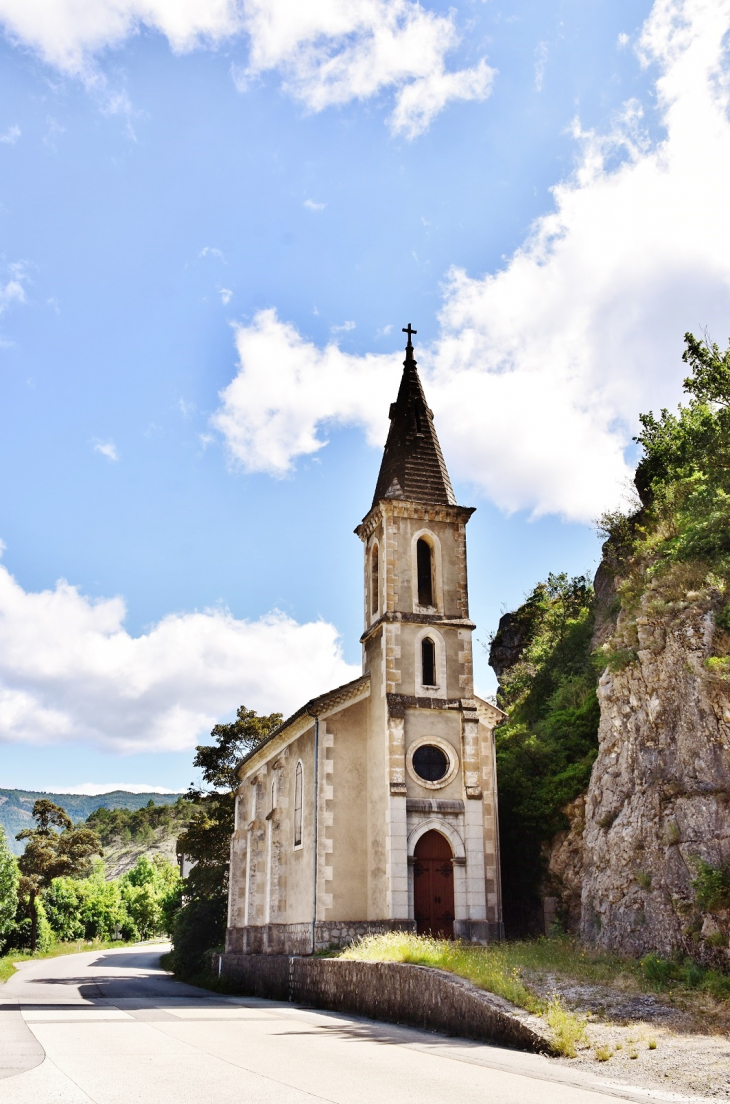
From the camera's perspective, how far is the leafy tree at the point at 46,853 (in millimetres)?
61438

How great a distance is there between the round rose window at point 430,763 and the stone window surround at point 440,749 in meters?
0.07

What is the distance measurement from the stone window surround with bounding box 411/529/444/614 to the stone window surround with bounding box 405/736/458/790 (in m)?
3.90

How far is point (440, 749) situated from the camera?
1001 inches

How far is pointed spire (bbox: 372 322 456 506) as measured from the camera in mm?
28219

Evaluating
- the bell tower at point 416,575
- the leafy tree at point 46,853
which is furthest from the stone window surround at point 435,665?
the leafy tree at point 46,853

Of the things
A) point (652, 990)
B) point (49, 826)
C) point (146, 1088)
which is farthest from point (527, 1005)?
point (49, 826)

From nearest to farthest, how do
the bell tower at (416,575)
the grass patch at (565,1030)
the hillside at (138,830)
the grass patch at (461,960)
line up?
the grass patch at (565,1030)
the grass patch at (461,960)
the bell tower at (416,575)
the hillside at (138,830)

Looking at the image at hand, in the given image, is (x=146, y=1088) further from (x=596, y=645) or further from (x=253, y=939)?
(x=596, y=645)

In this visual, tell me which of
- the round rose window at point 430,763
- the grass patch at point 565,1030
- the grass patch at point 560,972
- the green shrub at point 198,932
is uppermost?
the round rose window at point 430,763

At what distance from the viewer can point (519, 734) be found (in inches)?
1209

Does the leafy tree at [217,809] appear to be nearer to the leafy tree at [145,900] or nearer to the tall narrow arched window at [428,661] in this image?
the tall narrow arched window at [428,661]

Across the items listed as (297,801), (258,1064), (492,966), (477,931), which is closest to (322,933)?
(477,931)

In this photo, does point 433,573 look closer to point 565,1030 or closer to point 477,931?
point 477,931

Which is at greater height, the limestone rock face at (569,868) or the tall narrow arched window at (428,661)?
the tall narrow arched window at (428,661)
